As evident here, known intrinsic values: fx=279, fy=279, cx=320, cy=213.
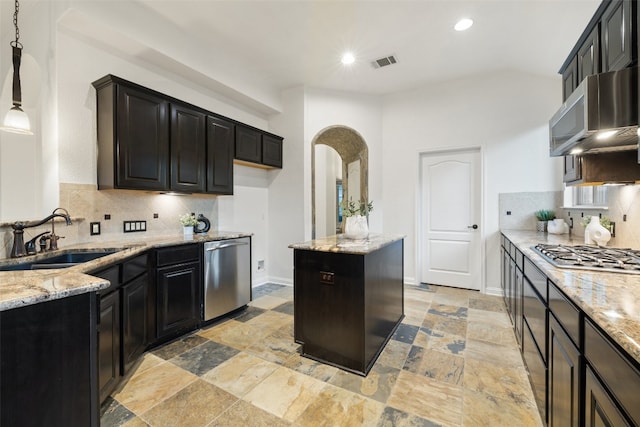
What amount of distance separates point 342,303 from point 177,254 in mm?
1648

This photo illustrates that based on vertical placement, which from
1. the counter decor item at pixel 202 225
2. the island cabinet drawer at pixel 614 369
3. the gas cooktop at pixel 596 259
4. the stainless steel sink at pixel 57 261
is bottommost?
the island cabinet drawer at pixel 614 369

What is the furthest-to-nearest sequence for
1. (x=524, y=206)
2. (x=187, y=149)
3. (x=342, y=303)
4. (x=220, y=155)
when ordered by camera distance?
(x=524, y=206), (x=220, y=155), (x=187, y=149), (x=342, y=303)

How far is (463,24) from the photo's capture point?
2904 millimetres

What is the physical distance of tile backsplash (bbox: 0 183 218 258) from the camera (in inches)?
94.2

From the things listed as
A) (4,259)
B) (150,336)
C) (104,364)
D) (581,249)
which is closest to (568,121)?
(581,249)

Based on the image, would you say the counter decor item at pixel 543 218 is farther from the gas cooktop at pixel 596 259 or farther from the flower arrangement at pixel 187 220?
the flower arrangement at pixel 187 220

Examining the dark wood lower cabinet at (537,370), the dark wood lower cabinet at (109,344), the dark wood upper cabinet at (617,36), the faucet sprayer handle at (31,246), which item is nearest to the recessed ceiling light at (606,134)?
the dark wood upper cabinet at (617,36)

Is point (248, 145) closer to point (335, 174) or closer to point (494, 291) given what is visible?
point (335, 174)

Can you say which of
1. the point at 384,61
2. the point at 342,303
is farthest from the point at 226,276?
the point at 384,61

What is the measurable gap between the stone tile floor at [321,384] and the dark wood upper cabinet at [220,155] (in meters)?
1.67

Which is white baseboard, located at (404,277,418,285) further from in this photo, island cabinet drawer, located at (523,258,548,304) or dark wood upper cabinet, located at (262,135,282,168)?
dark wood upper cabinet, located at (262,135,282,168)

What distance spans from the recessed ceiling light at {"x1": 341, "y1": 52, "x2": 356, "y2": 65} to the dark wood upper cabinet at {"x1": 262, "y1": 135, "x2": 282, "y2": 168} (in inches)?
59.3

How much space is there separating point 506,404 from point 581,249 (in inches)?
48.9

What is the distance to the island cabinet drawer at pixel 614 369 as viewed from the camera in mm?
744
